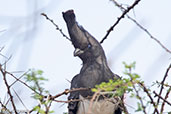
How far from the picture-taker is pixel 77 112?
8.39ft

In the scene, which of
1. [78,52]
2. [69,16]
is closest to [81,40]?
[78,52]

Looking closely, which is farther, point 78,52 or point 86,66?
point 86,66

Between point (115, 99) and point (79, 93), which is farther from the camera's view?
point (79, 93)

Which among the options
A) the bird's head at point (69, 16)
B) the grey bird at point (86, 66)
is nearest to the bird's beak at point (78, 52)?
the grey bird at point (86, 66)

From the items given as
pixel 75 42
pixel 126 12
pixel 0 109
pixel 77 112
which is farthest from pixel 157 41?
pixel 0 109

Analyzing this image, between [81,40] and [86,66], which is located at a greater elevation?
[81,40]

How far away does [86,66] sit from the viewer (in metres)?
2.66

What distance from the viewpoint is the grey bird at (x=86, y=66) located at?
8.34ft

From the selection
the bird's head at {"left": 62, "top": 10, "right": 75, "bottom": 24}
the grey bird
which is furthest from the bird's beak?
the bird's head at {"left": 62, "top": 10, "right": 75, "bottom": 24}

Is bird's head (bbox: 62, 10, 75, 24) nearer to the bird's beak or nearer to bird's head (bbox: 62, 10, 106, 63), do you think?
bird's head (bbox: 62, 10, 106, 63)

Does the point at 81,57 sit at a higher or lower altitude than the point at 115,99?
higher

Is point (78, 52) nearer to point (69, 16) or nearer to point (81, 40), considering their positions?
point (81, 40)

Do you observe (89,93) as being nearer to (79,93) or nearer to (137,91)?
(79,93)

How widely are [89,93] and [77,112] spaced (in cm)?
17
